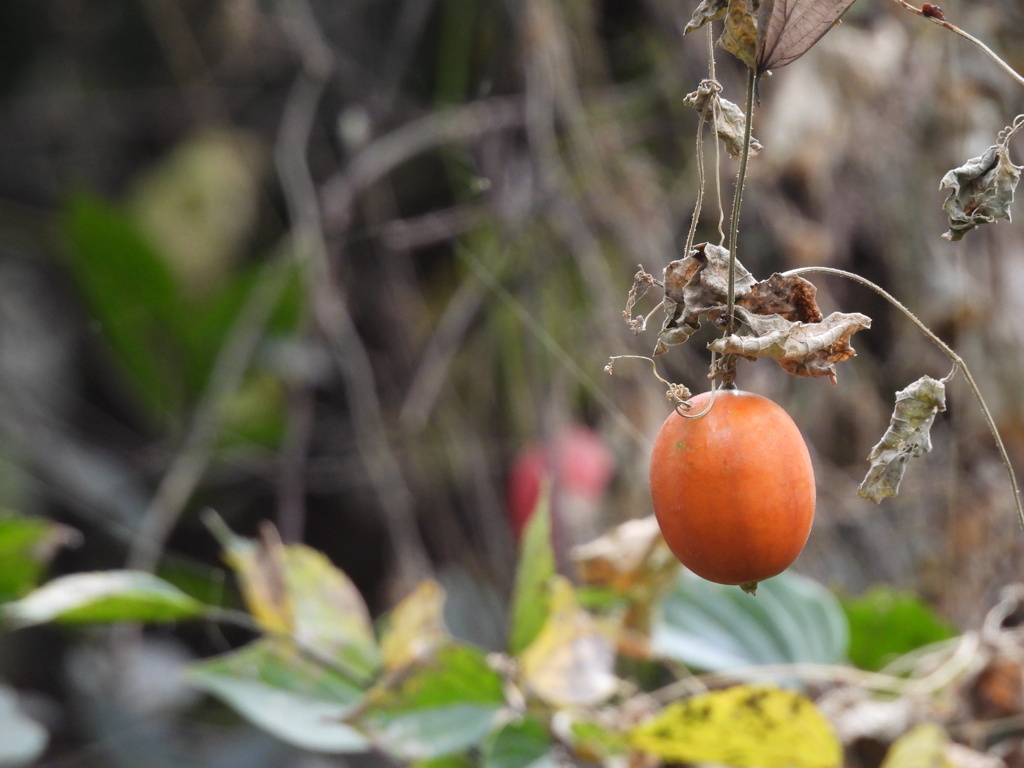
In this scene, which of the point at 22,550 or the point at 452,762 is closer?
the point at 452,762

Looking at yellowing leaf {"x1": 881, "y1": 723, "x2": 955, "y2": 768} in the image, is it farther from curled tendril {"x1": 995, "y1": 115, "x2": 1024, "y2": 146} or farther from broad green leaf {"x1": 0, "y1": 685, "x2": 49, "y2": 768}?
broad green leaf {"x1": 0, "y1": 685, "x2": 49, "y2": 768}

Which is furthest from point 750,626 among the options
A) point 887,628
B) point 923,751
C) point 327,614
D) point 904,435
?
point 904,435

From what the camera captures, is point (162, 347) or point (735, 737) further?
point (162, 347)

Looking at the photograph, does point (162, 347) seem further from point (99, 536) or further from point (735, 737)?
point (735, 737)

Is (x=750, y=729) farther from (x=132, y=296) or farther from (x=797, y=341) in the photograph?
(x=132, y=296)

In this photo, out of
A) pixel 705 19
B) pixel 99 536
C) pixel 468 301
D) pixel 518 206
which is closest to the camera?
pixel 705 19

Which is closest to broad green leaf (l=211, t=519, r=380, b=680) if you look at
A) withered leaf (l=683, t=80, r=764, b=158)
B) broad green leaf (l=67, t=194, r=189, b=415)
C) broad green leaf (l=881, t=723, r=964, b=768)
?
broad green leaf (l=881, t=723, r=964, b=768)

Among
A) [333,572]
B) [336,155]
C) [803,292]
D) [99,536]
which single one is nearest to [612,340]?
[333,572]
